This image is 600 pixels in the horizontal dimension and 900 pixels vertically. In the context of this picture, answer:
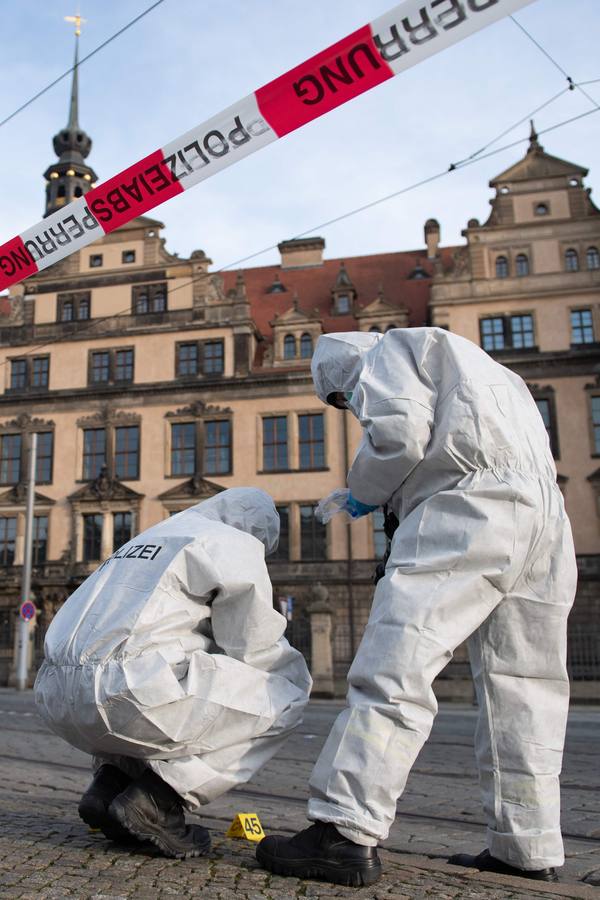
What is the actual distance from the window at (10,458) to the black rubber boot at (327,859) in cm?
2896

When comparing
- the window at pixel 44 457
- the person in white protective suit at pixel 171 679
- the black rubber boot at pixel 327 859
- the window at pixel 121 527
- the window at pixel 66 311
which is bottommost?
the black rubber boot at pixel 327 859

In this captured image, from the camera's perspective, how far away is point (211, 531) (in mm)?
3498

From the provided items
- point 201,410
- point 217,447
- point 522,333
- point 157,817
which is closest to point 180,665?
point 157,817

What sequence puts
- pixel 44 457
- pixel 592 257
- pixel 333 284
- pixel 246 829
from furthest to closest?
pixel 333 284
pixel 44 457
pixel 592 257
pixel 246 829

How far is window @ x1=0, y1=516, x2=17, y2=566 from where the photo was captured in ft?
97.2

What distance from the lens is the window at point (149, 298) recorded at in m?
30.5

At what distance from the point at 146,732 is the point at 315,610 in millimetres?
21415

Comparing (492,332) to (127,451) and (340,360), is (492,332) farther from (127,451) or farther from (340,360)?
(340,360)

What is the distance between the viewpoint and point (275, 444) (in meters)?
28.9

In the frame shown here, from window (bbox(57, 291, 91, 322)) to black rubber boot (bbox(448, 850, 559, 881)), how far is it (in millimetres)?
29400

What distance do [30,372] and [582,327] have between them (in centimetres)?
1836

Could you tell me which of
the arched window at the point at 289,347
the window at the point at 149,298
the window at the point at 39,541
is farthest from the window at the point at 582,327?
the window at the point at 39,541

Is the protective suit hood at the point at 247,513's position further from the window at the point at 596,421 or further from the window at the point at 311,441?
the window at the point at 596,421

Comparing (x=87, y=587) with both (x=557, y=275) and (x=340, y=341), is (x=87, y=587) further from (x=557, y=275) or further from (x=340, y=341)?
(x=557, y=275)
